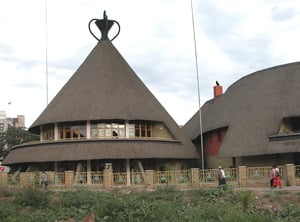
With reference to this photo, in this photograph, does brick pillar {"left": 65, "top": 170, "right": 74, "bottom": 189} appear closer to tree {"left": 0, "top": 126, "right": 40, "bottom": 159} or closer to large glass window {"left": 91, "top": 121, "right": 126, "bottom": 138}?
large glass window {"left": 91, "top": 121, "right": 126, "bottom": 138}

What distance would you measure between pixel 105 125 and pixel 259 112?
33.3 ft

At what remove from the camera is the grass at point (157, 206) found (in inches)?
570

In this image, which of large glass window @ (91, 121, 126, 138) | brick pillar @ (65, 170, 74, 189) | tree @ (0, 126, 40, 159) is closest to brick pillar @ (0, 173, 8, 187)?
brick pillar @ (65, 170, 74, 189)

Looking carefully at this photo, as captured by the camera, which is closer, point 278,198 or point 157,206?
point 157,206

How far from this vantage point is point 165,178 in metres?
24.7

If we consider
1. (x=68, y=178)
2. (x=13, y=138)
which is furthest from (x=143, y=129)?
(x=13, y=138)

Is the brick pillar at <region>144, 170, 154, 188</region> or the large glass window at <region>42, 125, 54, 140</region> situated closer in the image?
the brick pillar at <region>144, 170, 154, 188</region>

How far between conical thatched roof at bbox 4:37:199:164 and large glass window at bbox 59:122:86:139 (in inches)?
37.0

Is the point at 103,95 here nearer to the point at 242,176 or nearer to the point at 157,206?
the point at 242,176

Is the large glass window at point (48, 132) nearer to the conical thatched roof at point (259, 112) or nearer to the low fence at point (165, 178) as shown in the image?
the low fence at point (165, 178)

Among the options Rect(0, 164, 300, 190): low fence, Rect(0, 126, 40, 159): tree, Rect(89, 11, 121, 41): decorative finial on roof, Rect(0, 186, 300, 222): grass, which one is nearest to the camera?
Rect(0, 186, 300, 222): grass

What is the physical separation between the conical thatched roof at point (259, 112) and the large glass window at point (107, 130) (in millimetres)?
6851

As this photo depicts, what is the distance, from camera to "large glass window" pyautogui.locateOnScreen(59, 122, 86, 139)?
31.0 m

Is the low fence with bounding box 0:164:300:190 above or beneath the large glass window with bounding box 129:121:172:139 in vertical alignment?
beneath
